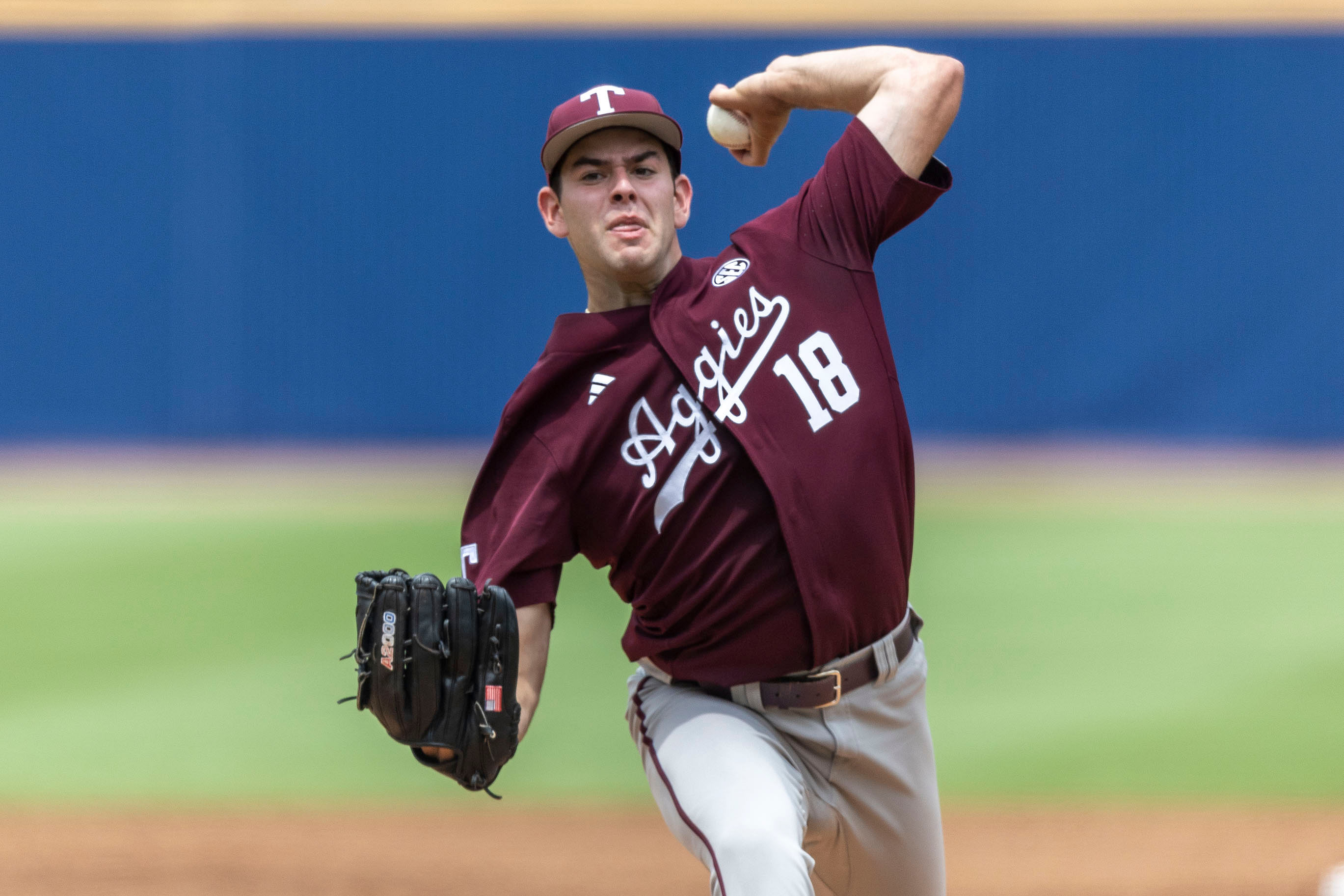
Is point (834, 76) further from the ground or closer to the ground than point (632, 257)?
further from the ground

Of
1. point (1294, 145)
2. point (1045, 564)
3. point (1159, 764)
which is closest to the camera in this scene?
point (1159, 764)

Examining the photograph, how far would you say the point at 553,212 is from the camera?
8.57 feet

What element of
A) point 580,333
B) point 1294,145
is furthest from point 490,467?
point 1294,145

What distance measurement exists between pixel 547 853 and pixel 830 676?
6.51 ft

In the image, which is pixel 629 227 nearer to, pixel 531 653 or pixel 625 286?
pixel 625 286

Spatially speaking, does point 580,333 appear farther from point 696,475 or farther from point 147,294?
point 147,294

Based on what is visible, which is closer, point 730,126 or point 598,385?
point 598,385

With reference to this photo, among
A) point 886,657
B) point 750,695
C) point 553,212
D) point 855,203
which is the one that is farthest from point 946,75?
point 750,695

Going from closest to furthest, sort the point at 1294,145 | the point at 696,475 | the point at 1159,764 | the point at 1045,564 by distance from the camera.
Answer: the point at 696,475
the point at 1159,764
the point at 1045,564
the point at 1294,145

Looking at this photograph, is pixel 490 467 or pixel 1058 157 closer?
pixel 490 467

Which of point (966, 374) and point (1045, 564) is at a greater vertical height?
point (966, 374)

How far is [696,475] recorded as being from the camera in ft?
7.75

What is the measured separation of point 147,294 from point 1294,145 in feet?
24.1

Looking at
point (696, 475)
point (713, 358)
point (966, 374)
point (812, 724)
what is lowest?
point (812, 724)
